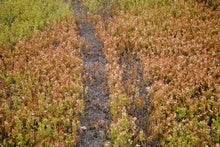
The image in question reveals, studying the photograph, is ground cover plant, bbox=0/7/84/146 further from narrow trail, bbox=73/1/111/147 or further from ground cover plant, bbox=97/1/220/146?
ground cover plant, bbox=97/1/220/146

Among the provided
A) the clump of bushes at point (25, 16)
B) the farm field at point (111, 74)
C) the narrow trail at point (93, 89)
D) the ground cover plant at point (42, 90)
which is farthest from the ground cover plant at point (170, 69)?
the clump of bushes at point (25, 16)

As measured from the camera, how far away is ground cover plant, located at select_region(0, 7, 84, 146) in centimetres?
896

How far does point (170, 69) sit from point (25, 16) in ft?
27.2

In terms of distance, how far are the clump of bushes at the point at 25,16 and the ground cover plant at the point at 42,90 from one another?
0.54 metres

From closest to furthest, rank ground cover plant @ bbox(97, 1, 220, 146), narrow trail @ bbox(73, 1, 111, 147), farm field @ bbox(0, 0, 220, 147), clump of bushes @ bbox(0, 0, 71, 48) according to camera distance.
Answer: ground cover plant @ bbox(97, 1, 220, 146) < farm field @ bbox(0, 0, 220, 147) < narrow trail @ bbox(73, 1, 111, 147) < clump of bushes @ bbox(0, 0, 71, 48)

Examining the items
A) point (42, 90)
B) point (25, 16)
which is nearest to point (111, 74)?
point (42, 90)

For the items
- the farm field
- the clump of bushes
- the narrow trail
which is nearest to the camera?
the farm field

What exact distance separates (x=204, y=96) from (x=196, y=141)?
2019 mm

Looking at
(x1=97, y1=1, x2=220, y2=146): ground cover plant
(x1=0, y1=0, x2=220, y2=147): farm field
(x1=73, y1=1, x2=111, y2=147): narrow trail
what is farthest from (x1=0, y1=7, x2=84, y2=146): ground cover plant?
(x1=97, y1=1, x2=220, y2=146): ground cover plant

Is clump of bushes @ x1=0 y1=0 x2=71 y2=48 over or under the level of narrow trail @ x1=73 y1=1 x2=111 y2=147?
over

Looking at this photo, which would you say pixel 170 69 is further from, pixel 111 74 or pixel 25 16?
pixel 25 16

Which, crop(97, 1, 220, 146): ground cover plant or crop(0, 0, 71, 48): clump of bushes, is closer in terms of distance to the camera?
crop(97, 1, 220, 146): ground cover plant

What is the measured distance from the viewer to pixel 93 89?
11430 mm

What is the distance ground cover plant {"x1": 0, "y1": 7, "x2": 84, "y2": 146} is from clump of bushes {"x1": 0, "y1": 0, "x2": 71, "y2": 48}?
54cm
